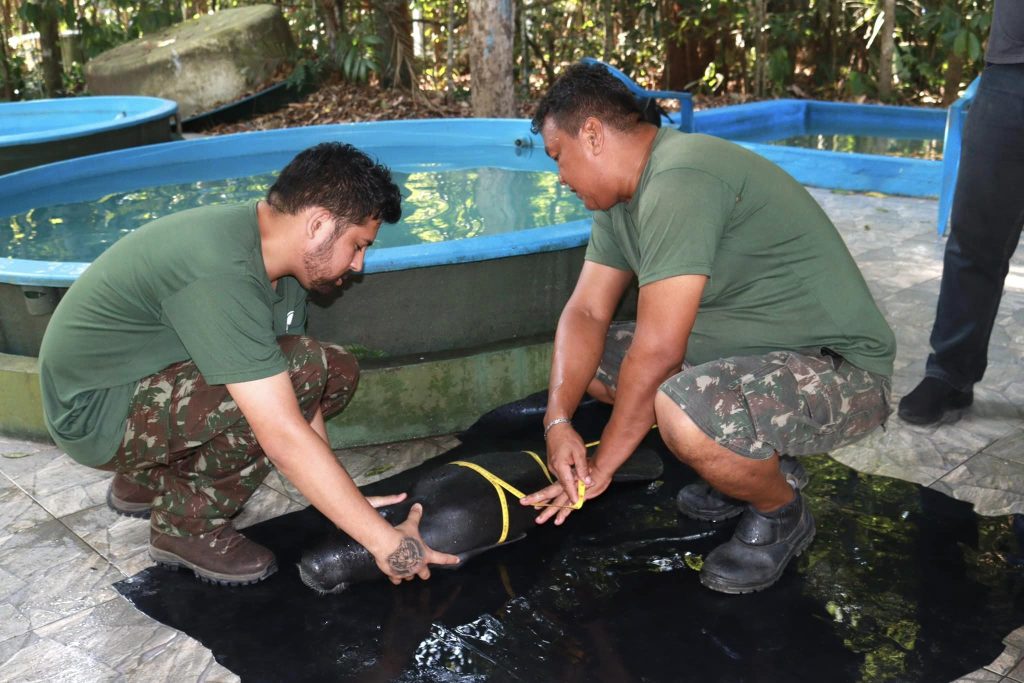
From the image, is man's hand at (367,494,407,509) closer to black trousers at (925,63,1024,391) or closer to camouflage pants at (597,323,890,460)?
camouflage pants at (597,323,890,460)

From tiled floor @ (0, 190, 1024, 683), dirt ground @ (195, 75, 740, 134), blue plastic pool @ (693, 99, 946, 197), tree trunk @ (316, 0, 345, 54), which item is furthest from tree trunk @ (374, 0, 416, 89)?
tiled floor @ (0, 190, 1024, 683)

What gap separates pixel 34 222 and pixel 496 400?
324 centimetres

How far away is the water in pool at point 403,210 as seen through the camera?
4.79 meters

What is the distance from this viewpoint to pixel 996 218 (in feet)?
10.5

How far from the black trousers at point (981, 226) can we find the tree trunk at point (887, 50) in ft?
22.4

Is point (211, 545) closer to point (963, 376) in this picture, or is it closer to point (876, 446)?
point (876, 446)

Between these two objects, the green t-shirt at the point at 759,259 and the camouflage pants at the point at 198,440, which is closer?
the green t-shirt at the point at 759,259

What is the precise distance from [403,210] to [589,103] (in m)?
3.14

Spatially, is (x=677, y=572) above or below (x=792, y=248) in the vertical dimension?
below

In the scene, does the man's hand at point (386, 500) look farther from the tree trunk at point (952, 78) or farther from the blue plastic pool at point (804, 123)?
the tree trunk at point (952, 78)

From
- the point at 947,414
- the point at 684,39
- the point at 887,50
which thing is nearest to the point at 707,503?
the point at 947,414

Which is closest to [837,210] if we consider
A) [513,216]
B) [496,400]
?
[513,216]

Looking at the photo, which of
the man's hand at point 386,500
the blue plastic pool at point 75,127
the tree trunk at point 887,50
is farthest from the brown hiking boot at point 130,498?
the tree trunk at point 887,50

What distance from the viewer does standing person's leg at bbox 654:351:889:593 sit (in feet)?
7.42
